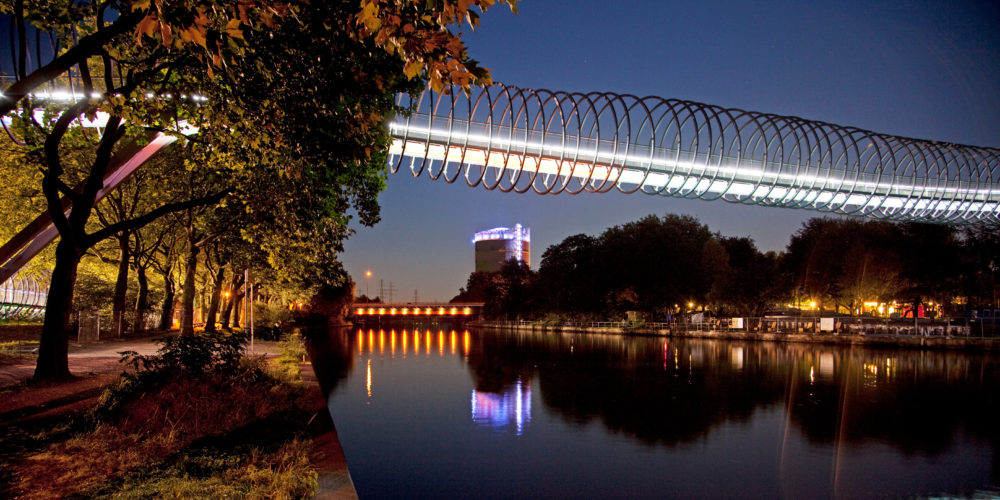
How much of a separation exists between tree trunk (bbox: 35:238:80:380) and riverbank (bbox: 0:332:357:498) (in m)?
0.43

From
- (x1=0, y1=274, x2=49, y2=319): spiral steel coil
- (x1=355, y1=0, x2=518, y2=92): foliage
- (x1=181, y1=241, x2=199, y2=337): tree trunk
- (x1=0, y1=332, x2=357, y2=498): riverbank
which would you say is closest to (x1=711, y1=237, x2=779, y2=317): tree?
(x1=181, y1=241, x2=199, y2=337): tree trunk

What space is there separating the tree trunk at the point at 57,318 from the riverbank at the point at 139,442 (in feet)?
1.40

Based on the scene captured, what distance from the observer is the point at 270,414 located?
12.3 metres

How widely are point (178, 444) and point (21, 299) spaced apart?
201ft

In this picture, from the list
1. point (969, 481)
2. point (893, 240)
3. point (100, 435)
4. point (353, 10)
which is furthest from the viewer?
point (893, 240)

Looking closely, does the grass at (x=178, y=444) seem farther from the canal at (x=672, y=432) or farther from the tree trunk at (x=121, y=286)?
the tree trunk at (x=121, y=286)

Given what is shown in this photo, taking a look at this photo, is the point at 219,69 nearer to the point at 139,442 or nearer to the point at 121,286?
the point at 139,442

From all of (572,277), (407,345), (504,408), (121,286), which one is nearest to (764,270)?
(572,277)

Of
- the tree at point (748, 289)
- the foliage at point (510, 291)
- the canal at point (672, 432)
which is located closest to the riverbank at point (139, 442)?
the canal at point (672, 432)

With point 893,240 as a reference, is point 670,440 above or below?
below

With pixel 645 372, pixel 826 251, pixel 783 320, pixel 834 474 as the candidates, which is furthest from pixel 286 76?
pixel 826 251

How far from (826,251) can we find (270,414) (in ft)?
196

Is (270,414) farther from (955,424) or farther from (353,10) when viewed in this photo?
(955,424)

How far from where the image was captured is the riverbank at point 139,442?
26.5ft
